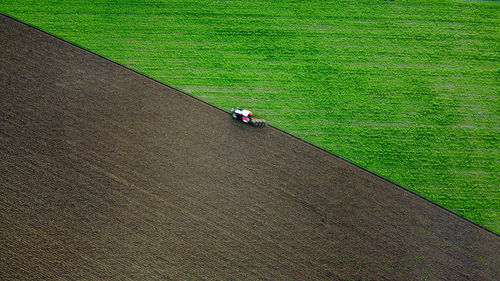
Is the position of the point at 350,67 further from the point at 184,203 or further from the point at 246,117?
the point at 184,203

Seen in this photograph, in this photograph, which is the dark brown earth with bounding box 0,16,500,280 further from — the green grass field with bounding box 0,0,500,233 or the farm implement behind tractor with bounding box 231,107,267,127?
the green grass field with bounding box 0,0,500,233

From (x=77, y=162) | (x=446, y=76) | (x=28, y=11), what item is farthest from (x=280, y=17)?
(x=28, y=11)

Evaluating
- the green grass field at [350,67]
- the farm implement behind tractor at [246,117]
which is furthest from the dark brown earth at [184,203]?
the green grass field at [350,67]

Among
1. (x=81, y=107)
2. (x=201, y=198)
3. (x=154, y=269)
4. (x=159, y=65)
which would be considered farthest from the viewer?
(x=159, y=65)

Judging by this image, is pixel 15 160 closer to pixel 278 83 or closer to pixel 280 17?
pixel 278 83

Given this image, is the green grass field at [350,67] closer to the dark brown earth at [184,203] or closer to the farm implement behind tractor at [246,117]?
the farm implement behind tractor at [246,117]

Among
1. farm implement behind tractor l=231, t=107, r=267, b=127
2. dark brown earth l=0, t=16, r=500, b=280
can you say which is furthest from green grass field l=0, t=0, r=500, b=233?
dark brown earth l=0, t=16, r=500, b=280
